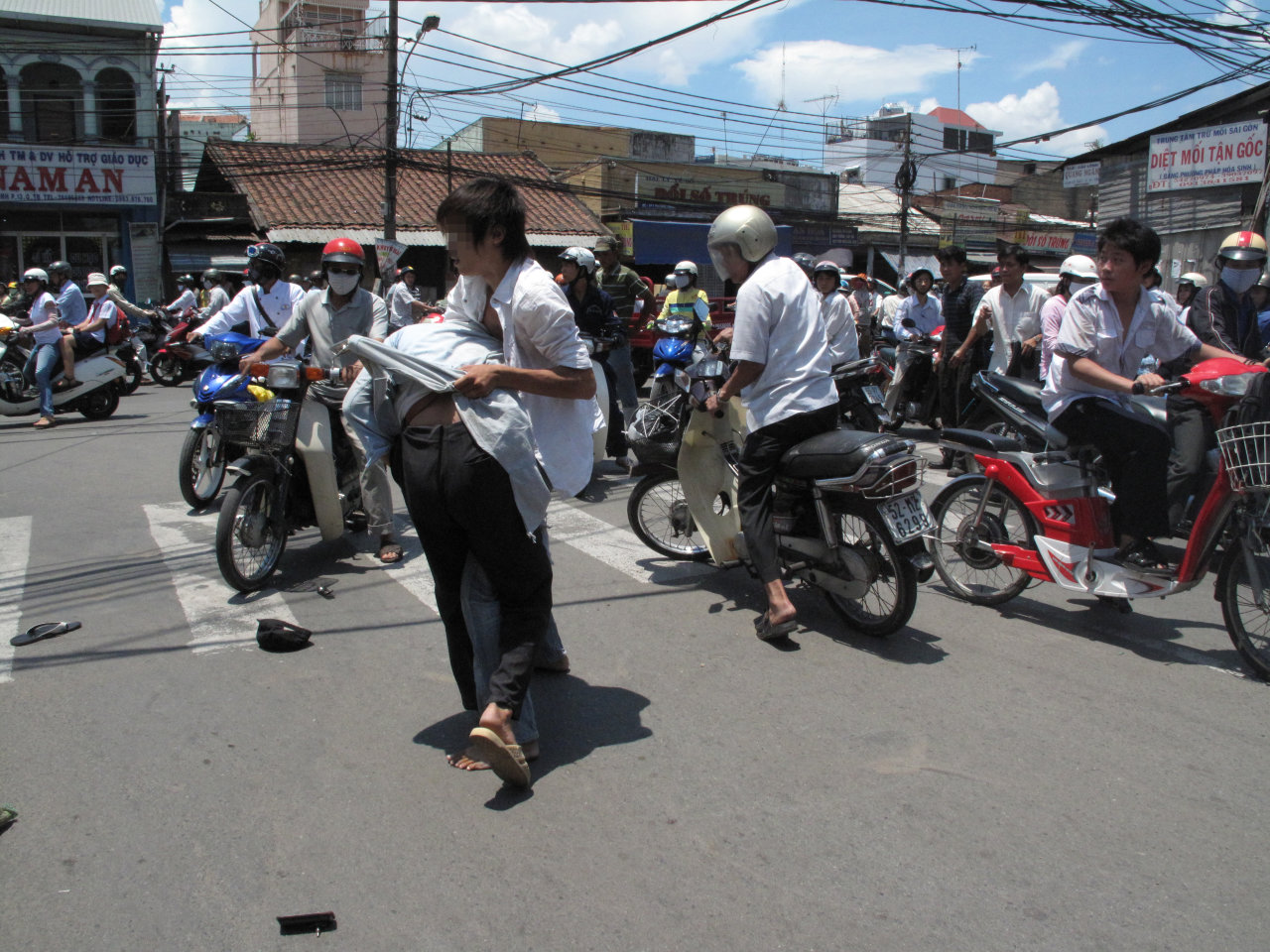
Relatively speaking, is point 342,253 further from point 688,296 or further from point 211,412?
point 688,296

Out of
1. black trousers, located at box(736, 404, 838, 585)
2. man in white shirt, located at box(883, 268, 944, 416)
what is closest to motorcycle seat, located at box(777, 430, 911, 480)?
black trousers, located at box(736, 404, 838, 585)

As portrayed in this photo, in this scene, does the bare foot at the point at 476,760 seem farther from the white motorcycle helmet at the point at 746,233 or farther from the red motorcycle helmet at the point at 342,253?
the red motorcycle helmet at the point at 342,253

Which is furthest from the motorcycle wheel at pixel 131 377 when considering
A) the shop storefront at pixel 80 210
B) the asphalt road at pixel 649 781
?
the asphalt road at pixel 649 781

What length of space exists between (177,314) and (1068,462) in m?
17.4

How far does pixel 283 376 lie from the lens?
564 centimetres

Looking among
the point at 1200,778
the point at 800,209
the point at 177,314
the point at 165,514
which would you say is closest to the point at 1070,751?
the point at 1200,778

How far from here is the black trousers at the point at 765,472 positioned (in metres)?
4.69

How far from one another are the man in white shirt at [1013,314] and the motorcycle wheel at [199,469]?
20.2 feet

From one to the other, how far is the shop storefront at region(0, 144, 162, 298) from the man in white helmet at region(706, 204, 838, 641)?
77.0 ft

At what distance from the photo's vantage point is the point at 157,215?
25.4m

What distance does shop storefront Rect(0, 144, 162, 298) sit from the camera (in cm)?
2348

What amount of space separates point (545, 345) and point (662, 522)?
2959 mm

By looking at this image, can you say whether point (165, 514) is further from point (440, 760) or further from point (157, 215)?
point (157, 215)

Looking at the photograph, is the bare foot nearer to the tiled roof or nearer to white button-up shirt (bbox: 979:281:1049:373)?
white button-up shirt (bbox: 979:281:1049:373)
